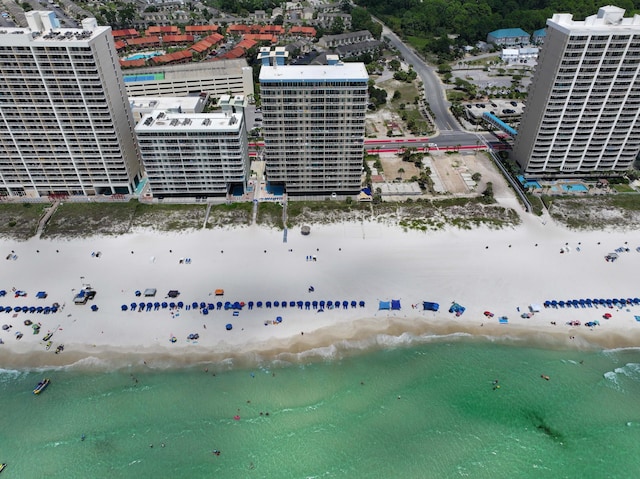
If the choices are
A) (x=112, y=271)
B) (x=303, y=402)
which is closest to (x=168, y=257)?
(x=112, y=271)

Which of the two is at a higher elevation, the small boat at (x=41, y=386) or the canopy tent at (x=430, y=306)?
the canopy tent at (x=430, y=306)

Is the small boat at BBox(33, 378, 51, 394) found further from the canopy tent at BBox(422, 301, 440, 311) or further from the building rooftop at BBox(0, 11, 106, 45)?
the canopy tent at BBox(422, 301, 440, 311)

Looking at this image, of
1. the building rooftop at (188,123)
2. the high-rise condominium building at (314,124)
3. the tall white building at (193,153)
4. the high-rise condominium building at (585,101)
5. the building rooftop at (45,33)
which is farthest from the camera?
the tall white building at (193,153)

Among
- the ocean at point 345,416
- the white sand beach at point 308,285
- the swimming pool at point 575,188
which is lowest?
the ocean at point 345,416

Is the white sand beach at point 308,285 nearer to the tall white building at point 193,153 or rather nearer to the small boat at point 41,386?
the small boat at point 41,386

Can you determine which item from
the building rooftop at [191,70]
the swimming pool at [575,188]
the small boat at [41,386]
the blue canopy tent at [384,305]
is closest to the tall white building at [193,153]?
the blue canopy tent at [384,305]
